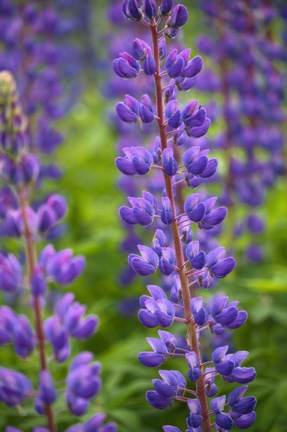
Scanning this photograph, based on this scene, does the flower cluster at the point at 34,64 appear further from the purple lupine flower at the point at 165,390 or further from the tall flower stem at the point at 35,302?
the purple lupine flower at the point at 165,390

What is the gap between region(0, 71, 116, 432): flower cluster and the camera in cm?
235

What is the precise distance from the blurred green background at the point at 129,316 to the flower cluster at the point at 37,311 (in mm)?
320

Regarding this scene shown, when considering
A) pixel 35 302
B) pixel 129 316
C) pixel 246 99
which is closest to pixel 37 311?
pixel 35 302

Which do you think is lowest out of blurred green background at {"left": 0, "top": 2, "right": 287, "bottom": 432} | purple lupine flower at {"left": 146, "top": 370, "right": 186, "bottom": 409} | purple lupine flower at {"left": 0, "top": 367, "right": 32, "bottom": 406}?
blurred green background at {"left": 0, "top": 2, "right": 287, "bottom": 432}

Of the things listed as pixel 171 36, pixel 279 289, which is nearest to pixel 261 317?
pixel 279 289

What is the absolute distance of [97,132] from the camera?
8.26 meters

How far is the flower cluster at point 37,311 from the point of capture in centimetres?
235

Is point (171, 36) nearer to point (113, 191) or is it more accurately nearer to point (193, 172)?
point (193, 172)

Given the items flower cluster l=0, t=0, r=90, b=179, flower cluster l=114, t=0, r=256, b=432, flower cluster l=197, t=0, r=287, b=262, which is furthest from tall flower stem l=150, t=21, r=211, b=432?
flower cluster l=0, t=0, r=90, b=179

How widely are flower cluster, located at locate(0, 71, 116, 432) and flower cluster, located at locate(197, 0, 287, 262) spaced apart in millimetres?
2030

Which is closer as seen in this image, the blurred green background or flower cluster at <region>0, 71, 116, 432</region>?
flower cluster at <region>0, 71, 116, 432</region>

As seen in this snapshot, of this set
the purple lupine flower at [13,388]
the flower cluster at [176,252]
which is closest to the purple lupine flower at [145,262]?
the flower cluster at [176,252]

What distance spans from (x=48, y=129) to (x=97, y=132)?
332 cm

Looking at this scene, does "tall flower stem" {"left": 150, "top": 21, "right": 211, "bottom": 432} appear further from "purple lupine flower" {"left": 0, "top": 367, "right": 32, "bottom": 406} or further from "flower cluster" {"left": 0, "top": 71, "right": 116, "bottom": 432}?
"purple lupine flower" {"left": 0, "top": 367, "right": 32, "bottom": 406}
